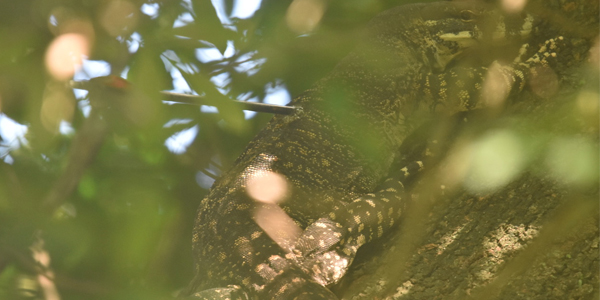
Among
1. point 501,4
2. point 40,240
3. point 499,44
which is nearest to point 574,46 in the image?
point 499,44

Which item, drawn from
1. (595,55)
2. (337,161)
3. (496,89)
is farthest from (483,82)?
(337,161)

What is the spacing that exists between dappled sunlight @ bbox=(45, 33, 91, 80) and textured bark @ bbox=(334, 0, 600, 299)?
1.99 m

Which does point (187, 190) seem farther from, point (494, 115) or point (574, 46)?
point (574, 46)

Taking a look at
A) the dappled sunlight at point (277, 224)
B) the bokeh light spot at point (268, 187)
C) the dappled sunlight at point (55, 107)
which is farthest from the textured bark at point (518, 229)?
the dappled sunlight at point (55, 107)

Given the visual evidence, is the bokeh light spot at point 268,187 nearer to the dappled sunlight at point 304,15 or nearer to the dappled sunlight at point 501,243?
the dappled sunlight at point 304,15

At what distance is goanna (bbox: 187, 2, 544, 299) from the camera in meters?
3.36

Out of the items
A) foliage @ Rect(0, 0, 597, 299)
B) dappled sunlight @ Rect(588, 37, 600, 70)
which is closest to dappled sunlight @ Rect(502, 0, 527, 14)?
dappled sunlight @ Rect(588, 37, 600, 70)

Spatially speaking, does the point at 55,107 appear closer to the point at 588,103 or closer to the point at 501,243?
the point at 501,243

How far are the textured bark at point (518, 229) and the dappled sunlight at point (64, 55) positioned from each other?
199cm

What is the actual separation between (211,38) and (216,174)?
3371 mm

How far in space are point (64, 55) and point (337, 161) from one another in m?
2.82

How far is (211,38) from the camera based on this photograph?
1.90m

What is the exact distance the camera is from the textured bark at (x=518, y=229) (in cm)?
253

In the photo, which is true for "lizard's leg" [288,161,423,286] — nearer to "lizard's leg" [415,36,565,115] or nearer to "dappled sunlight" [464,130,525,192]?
"dappled sunlight" [464,130,525,192]
